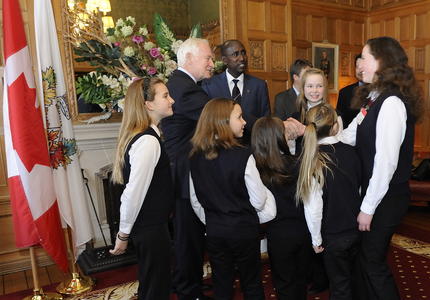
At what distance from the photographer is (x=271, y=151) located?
1997 mm

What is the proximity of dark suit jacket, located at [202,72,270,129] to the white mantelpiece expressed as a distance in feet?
3.79

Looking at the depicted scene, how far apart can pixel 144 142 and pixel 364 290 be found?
1510mm

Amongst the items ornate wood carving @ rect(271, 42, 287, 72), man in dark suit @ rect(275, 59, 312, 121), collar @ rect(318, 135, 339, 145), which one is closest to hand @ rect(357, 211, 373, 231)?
collar @ rect(318, 135, 339, 145)

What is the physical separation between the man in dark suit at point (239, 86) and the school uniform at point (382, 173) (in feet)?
3.85

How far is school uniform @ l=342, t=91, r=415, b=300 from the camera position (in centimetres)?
188

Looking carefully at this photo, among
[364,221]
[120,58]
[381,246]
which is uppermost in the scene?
[120,58]

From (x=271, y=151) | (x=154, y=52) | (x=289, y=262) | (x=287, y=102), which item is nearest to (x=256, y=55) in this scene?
(x=287, y=102)

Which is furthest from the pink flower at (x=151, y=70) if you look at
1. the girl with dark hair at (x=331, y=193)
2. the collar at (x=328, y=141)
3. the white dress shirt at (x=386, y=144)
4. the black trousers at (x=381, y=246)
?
the black trousers at (x=381, y=246)

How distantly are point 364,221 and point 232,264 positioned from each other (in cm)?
73

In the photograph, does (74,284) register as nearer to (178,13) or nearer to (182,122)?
(182,122)

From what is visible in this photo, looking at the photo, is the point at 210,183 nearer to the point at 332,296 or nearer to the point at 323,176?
the point at 323,176

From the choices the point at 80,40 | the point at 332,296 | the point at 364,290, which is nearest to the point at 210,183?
the point at 332,296

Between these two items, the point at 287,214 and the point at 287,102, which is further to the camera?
the point at 287,102

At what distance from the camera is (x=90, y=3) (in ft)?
12.1
